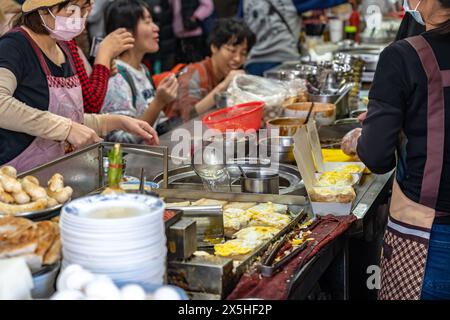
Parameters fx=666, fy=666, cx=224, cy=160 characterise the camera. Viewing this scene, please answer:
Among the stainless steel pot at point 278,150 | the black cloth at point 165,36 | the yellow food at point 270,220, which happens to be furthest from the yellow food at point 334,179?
the black cloth at point 165,36

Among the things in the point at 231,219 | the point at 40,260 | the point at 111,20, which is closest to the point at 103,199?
the point at 40,260

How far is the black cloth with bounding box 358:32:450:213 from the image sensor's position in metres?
2.13

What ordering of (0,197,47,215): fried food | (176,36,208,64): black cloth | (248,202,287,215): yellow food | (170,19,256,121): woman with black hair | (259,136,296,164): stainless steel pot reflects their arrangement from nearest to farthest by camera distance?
(0,197,47,215): fried food
(248,202,287,215): yellow food
(259,136,296,164): stainless steel pot
(170,19,256,121): woman with black hair
(176,36,208,64): black cloth

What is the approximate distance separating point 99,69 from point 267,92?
1055 mm

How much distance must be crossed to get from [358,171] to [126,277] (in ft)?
5.53

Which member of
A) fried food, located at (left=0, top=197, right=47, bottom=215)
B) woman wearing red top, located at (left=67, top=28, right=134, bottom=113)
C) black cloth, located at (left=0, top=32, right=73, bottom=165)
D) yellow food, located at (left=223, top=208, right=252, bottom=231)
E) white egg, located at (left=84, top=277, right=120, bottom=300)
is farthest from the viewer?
woman wearing red top, located at (left=67, top=28, right=134, bottom=113)

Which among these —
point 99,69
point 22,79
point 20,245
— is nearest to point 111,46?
point 99,69

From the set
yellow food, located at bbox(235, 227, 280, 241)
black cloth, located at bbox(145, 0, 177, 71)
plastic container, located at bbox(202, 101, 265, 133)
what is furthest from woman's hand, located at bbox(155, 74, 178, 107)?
black cloth, located at bbox(145, 0, 177, 71)

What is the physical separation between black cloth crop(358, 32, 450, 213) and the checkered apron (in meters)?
0.02

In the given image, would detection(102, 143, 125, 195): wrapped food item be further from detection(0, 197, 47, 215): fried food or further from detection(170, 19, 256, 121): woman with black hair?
detection(170, 19, 256, 121): woman with black hair

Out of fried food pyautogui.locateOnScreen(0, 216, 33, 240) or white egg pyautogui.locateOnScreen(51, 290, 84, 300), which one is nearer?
white egg pyautogui.locateOnScreen(51, 290, 84, 300)

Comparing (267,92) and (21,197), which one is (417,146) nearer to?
(21,197)

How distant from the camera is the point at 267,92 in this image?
164 inches

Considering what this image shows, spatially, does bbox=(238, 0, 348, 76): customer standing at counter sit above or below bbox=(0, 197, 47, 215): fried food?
above
